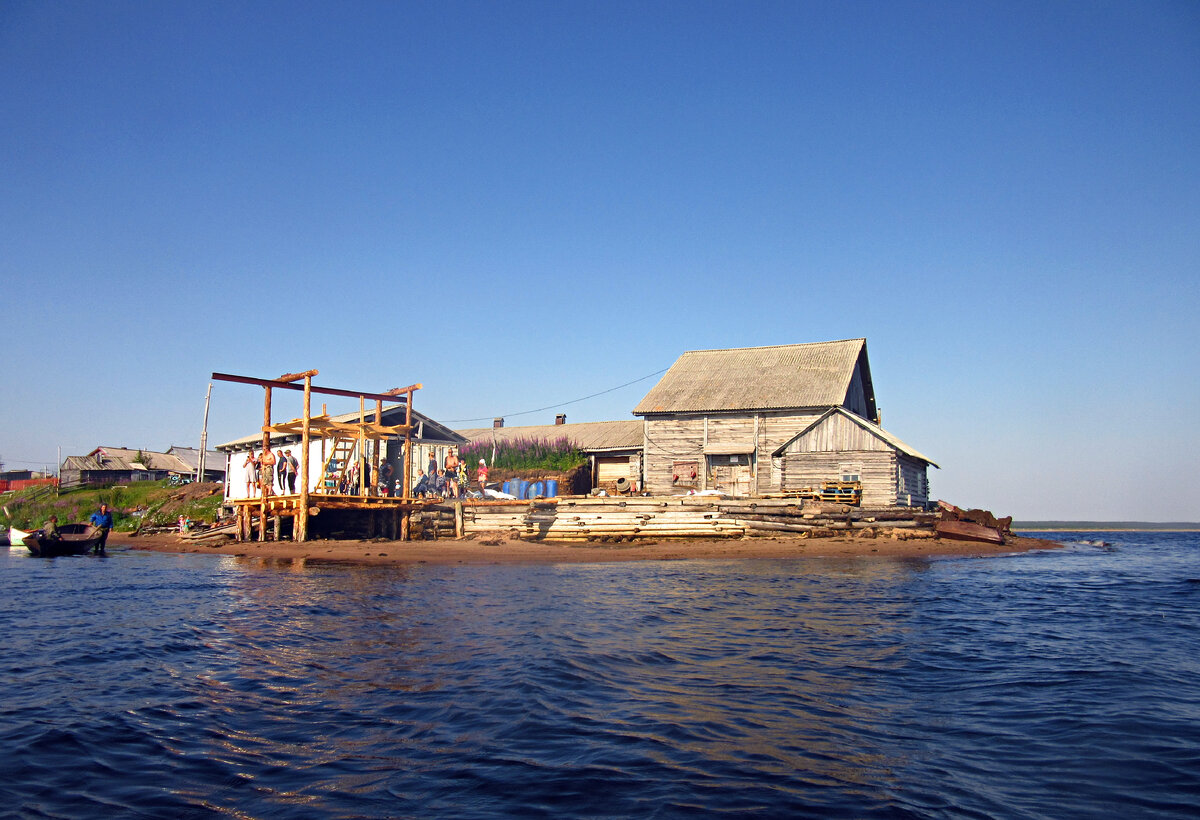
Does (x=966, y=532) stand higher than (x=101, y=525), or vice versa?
(x=101, y=525)

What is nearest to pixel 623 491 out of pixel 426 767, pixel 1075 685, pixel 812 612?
pixel 812 612

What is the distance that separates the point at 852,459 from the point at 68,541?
3010 cm

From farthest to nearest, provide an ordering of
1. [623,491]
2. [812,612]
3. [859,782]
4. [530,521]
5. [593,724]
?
[623,491], [530,521], [812,612], [593,724], [859,782]

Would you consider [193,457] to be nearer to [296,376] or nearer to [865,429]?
[296,376]

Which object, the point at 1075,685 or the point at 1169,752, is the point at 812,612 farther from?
the point at 1169,752

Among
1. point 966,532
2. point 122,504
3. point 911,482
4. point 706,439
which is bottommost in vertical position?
point 966,532

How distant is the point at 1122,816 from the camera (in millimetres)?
5090

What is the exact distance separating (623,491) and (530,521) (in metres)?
9.14

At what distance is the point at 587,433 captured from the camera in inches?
1822

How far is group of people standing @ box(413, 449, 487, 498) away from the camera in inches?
1387

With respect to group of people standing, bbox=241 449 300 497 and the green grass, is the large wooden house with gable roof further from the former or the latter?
group of people standing, bbox=241 449 300 497

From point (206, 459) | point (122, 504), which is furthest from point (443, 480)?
point (206, 459)

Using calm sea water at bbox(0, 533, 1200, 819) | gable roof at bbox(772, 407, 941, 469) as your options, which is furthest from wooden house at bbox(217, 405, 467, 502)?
calm sea water at bbox(0, 533, 1200, 819)

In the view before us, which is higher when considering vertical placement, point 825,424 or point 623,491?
point 825,424
